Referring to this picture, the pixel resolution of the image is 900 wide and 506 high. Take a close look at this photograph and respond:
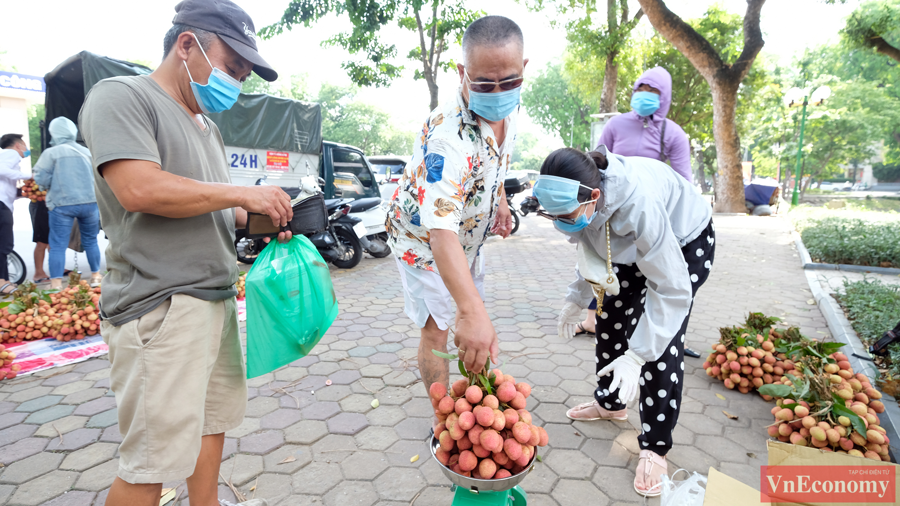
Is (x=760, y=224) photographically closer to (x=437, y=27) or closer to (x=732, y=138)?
(x=732, y=138)

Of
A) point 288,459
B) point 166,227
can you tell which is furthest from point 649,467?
point 166,227

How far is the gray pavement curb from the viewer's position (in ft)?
8.44

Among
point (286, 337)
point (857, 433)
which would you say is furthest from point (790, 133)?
point (286, 337)

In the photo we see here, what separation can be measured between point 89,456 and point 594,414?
2843 mm

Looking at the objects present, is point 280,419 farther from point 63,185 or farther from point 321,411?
point 63,185

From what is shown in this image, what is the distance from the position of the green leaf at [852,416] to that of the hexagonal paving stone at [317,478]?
253 cm

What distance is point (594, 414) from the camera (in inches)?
111

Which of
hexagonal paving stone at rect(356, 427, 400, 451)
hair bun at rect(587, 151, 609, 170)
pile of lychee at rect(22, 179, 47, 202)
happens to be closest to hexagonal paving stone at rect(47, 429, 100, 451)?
hexagonal paving stone at rect(356, 427, 400, 451)

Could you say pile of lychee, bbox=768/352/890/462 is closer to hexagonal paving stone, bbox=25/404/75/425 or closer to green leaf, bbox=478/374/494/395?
green leaf, bbox=478/374/494/395

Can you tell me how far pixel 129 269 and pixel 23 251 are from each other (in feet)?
31.8

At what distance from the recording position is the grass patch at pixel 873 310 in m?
3.28

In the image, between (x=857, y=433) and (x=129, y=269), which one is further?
(x=857, y=433)

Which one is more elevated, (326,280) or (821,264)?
(326,280)

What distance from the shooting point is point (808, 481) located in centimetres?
168
